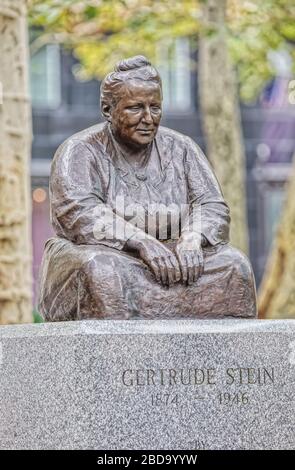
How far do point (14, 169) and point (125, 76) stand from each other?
230 inches

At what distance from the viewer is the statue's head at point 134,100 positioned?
10.0 metres

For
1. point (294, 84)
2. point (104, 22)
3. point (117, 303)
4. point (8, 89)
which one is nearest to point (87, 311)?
point (117, 303)

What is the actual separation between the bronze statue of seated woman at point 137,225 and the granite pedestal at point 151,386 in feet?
1.21

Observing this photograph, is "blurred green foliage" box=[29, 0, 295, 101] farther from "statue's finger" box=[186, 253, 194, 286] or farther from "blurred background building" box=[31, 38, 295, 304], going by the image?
"statue's finger" box=[186, 253, 194, 286]

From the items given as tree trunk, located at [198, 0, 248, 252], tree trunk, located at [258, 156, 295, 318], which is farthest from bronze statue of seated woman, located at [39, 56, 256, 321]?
tree trunk, located at [198, 0, 248, 252]

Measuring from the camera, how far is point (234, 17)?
65.3 feet

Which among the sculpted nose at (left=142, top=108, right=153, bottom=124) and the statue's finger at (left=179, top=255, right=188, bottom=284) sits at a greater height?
the sculpted nose at (left=142, top=108, right=153, bottom=124)

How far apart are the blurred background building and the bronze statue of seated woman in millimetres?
18060

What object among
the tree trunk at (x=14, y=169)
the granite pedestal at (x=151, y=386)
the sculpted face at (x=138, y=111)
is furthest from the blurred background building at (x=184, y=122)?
the granite pedestal at (x=151, y=386)

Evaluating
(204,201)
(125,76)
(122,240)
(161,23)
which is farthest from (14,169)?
(122,240)

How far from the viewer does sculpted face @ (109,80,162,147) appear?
10.0 m
